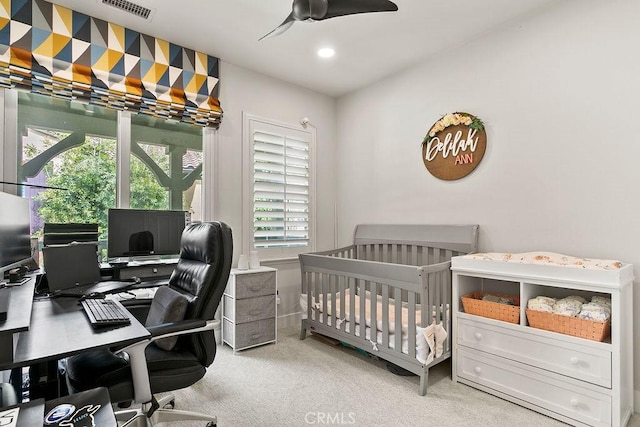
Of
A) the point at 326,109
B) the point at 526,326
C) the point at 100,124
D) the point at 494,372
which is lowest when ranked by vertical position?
the point at 494,372

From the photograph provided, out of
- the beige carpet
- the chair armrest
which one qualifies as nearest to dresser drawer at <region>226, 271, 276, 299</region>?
the beige carpet

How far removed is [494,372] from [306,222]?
2.31 metres

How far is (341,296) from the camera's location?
2.80 m

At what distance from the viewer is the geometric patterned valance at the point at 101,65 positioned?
224cm

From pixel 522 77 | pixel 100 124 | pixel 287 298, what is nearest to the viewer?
pixel 522 77

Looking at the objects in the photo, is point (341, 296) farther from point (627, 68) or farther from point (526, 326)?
point (627, 68)

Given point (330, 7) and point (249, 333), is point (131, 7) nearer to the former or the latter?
point (330, 7)

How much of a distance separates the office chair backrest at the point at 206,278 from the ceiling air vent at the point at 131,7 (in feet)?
5.85

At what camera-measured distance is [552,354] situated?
1.94 metres

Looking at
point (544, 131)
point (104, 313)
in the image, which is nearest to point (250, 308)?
point (104, 313)

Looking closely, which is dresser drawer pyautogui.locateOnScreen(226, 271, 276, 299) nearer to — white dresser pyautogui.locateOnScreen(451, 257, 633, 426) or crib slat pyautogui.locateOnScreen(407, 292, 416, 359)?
crib slat pyautogui.locateOnScreen(407, 292, 416, 359)

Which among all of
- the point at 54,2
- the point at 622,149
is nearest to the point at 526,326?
the point at 622,149

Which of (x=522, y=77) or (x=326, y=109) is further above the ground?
(x=326, y=109)

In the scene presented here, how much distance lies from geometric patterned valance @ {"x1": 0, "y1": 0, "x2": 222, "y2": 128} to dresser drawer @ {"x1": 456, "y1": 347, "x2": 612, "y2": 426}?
115 inches
